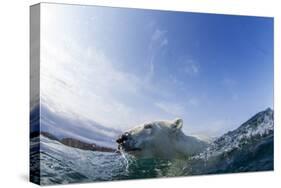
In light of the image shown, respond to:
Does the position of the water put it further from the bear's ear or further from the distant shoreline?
the bear's ear

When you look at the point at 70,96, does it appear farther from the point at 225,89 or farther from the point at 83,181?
the point at 225,89

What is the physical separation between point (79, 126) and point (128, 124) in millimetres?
663

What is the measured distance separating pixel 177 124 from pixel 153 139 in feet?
1.29

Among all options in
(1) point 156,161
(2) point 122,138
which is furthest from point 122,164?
(1) point 156,161

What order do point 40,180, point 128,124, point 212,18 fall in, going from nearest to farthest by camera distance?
point 40,180 < point 128,124 < point 212,18

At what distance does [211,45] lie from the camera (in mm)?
8984

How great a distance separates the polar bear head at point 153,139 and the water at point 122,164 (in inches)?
4.0

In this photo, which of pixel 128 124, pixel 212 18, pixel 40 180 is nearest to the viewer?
pixel 40 180

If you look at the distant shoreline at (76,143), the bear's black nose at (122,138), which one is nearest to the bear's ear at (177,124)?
the bear's black nose at (122,138)

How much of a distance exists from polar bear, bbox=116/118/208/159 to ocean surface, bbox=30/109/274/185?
90mm

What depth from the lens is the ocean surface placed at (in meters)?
7.95

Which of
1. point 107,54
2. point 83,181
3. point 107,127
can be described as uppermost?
point 107,54

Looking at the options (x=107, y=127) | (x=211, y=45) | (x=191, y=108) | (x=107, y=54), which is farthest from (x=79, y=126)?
(x=211, y=45)

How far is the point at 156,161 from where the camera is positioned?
861 centimetres
